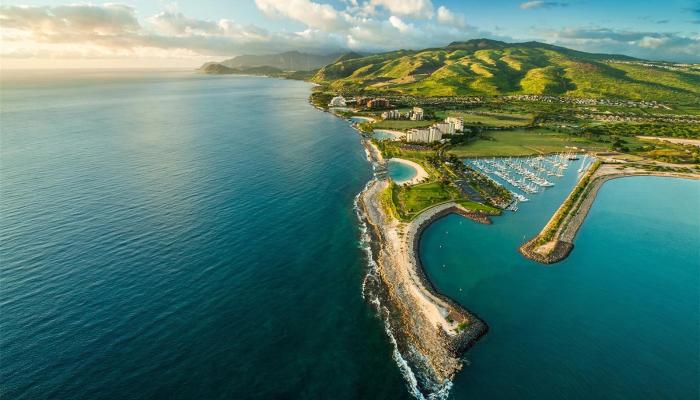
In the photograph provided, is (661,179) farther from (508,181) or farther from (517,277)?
(517,277)

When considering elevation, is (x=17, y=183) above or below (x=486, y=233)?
above

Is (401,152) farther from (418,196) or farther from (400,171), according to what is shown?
(418,196)

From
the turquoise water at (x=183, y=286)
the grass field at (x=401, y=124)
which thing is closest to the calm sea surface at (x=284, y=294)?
the turquoise water at (x=183, y=286)

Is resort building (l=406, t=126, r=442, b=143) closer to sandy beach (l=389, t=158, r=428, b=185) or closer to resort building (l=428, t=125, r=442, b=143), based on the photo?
resort building (l=428, t=125, r=442, b=143)

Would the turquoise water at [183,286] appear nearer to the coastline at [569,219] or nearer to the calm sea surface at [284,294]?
the calm sea surface at [284,294]

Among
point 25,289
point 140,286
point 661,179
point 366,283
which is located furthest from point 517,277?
point 661,179

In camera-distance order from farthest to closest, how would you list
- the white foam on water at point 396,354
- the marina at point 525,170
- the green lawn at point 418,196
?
the marina at point 525,170, the green lawn at point 418,196, the white foam on water at point 396,354

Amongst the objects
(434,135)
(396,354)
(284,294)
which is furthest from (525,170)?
(284,294)
